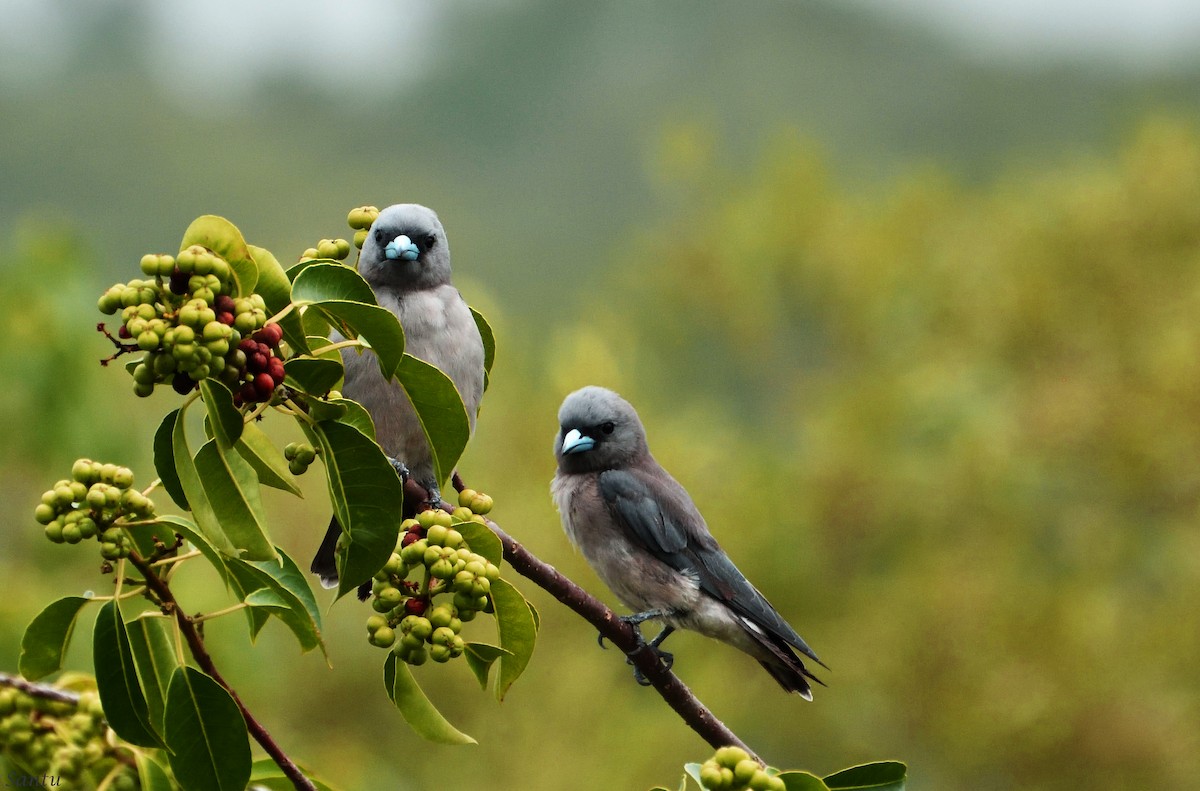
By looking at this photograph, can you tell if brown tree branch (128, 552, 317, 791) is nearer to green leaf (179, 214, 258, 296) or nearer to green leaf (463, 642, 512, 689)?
green leaf (463, 642, 512, 689)

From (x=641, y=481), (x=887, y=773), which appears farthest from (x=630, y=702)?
(x=887, y=773)

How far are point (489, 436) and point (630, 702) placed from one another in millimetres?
4311

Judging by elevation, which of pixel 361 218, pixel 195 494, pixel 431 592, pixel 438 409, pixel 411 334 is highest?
pixel 411 334

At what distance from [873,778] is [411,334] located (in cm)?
185

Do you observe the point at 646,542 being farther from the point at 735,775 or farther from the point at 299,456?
the point at 735,775

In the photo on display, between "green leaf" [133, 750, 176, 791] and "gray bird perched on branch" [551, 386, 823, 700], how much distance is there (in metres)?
1.74

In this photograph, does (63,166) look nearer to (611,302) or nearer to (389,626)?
(611,302)

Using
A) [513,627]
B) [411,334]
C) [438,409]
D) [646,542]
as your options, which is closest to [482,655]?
[513,627]

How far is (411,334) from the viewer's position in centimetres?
354

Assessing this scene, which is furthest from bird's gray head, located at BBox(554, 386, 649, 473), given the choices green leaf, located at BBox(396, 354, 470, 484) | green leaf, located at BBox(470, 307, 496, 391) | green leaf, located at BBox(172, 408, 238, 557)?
green leaf, located at BBox(172, 408, 238, 557)

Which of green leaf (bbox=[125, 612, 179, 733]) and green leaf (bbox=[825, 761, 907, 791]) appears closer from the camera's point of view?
green leaf (bbox=[125, 612, 179, 733])

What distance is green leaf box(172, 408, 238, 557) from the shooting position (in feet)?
5.85

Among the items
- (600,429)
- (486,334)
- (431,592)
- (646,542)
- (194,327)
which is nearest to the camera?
(194,327)

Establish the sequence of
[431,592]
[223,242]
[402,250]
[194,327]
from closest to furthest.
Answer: [194,327] → [223,242] → [431,592] → [402,250]
